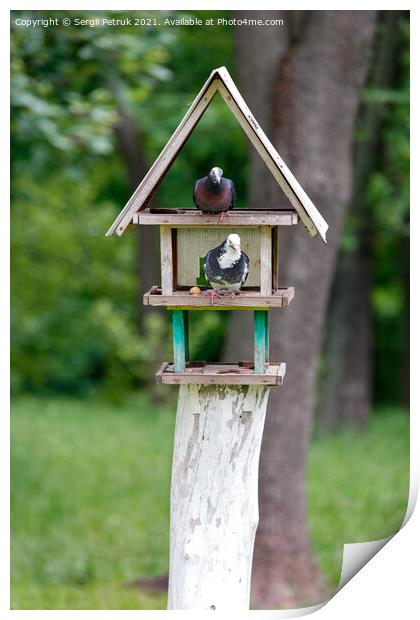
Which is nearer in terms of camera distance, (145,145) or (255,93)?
(255,93)

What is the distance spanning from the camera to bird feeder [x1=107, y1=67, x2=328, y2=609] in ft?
6.67

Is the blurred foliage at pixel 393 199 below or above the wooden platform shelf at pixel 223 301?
above

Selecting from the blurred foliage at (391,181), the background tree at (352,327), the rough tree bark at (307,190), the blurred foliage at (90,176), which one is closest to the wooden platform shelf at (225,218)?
the rough tree bark at (307,190)

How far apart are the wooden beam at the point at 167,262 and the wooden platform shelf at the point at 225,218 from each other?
35mm

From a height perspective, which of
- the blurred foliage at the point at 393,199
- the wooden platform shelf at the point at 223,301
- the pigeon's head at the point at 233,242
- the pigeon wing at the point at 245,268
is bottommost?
the wooden platform shelf at the point at 223,301

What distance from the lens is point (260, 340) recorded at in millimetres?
2107

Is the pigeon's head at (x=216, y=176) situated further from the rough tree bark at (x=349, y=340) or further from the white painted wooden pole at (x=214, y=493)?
the rough tree bark at (x=349, y=340)

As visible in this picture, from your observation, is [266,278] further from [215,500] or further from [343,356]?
[343,356]

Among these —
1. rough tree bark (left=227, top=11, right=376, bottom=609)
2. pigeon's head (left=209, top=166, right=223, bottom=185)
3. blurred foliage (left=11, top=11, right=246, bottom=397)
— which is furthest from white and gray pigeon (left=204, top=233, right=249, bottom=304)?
blurred foliage (left=11, top=11, right=246, bottom=397)

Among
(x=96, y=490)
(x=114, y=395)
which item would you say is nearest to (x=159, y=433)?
(x=96, y=490)

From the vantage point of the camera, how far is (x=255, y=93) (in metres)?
3.56

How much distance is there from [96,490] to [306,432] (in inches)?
70.6

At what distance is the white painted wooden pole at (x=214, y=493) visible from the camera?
2156 millimetres

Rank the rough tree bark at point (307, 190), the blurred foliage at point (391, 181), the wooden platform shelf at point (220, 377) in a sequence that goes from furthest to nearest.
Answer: the blurred foliage at point (391, 181), the rough tree bark at point (307, 190), the wooden platform shelf at point (220, 377)
